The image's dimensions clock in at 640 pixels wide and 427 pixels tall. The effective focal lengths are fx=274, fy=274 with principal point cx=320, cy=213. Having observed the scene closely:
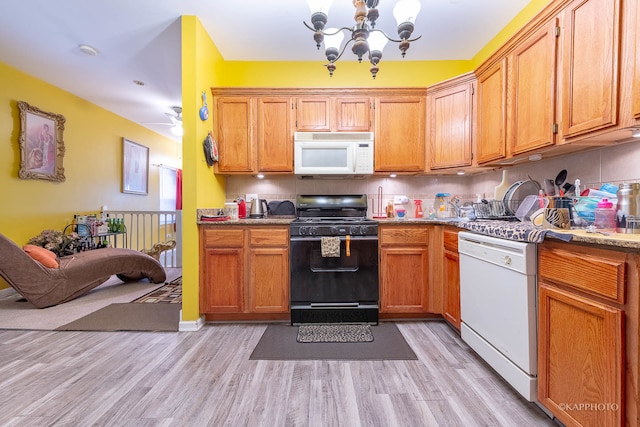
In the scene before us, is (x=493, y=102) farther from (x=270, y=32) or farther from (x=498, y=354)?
(x=270, y=32)

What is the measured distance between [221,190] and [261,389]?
2.08m

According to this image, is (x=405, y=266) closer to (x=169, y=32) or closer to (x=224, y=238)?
Result: (x=224, y=238)

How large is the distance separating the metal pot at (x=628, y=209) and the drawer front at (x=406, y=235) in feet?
4.32

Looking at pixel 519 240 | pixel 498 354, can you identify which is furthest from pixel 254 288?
pixel 519 240

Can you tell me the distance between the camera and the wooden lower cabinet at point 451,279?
2.21 m

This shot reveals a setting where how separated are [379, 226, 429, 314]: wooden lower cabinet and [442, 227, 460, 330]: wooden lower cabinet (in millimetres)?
182

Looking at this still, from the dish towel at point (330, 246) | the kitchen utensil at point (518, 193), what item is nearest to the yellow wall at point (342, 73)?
the kitchen utensil at point (518, 193)

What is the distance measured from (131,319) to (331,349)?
1942 mm

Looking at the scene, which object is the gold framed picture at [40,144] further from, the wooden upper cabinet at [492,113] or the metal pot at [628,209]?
the metal pot at [628,209]

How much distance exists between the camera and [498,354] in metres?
1.61

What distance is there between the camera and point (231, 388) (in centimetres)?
163

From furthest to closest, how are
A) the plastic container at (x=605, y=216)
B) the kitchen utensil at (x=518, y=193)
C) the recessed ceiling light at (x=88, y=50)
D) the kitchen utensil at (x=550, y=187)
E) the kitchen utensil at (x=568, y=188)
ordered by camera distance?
the recessed ceiling light at (x=88, y=50) < the kitchen utensil at (x=518, y=193) < the kitchen utensil at (x=550, y=187) < the kitchen utensil at (x=568, y=188) < the plastic container at (x=605, y=216)

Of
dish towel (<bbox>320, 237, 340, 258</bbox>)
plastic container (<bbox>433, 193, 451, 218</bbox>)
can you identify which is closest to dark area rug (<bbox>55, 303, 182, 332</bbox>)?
dish towel (<bbox>320, 237, 340, 258</bbox>)

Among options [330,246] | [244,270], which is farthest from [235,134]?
[330,246]
